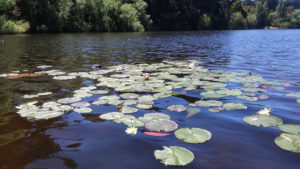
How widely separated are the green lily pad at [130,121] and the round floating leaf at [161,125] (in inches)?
3.9

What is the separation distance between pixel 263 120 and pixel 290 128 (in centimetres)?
28

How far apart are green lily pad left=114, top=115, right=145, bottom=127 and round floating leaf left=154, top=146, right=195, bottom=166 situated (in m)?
0.60

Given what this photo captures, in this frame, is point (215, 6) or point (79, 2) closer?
point (79, 2)

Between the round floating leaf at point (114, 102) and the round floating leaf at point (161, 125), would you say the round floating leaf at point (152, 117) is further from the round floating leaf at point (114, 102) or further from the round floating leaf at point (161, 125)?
the round floating leaf at point (114, 102)

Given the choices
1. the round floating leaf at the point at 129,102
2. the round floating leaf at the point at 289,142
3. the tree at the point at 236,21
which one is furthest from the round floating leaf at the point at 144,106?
the tree at the point at 236,21

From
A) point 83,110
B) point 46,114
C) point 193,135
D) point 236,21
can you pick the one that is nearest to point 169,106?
point 193,135

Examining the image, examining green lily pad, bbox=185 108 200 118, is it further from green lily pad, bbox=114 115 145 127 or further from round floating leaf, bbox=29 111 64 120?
round floating leaf, bbox=29 111 64 120

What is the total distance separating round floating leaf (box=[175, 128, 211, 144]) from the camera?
2174 millimetres

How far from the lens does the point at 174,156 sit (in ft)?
6.08

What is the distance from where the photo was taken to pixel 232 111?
3.00 m

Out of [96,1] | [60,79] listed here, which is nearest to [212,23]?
[96,1]

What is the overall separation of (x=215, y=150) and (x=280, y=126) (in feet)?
3.13

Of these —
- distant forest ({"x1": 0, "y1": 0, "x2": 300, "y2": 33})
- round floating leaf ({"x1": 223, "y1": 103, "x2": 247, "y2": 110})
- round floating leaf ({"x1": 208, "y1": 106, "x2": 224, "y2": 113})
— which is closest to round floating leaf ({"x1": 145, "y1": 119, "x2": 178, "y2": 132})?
round floating leaf ({"x1": 208, "y1": 106, "x2": 224, "y2": 113})

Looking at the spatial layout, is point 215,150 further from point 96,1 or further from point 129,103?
point 96,1
